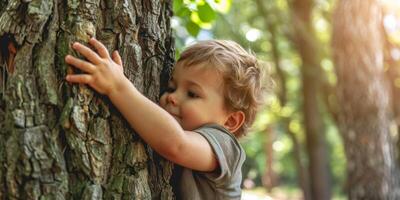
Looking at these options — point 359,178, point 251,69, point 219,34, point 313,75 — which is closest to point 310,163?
point 313,75

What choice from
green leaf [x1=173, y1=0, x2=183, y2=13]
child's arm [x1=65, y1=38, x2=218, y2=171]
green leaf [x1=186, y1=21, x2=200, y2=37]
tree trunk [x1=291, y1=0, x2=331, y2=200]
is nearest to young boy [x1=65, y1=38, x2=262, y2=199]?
child's arm [x1=65, y1=38, x2=218, y2=171]

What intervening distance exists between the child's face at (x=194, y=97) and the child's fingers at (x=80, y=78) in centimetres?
40

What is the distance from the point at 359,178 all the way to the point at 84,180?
238 inches

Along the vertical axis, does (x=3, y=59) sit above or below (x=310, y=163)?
above

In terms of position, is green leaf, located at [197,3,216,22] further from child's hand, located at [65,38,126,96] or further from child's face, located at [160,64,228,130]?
child's hand, located at [65,38,126,96]

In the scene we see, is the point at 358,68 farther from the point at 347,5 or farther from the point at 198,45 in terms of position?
the point at 198,45

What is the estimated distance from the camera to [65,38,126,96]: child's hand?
6.48ft

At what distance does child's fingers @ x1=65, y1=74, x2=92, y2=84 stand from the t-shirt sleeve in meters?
0.44

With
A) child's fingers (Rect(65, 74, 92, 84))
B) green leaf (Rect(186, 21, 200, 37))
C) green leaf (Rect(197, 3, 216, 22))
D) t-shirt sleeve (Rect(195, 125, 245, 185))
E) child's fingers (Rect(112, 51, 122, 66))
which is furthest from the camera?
green leaf (Rect(186, 21, 200, 37))

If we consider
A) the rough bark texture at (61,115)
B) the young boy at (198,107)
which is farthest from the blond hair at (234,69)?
the rough bark texture at (61,115)

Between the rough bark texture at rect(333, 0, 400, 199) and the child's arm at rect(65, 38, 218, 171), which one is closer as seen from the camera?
the child's arm at rect(65, 38, 218, 171)

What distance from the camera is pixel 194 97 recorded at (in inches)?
92.0

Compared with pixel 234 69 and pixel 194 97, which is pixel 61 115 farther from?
pixel 234 69

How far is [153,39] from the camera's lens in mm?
2316
